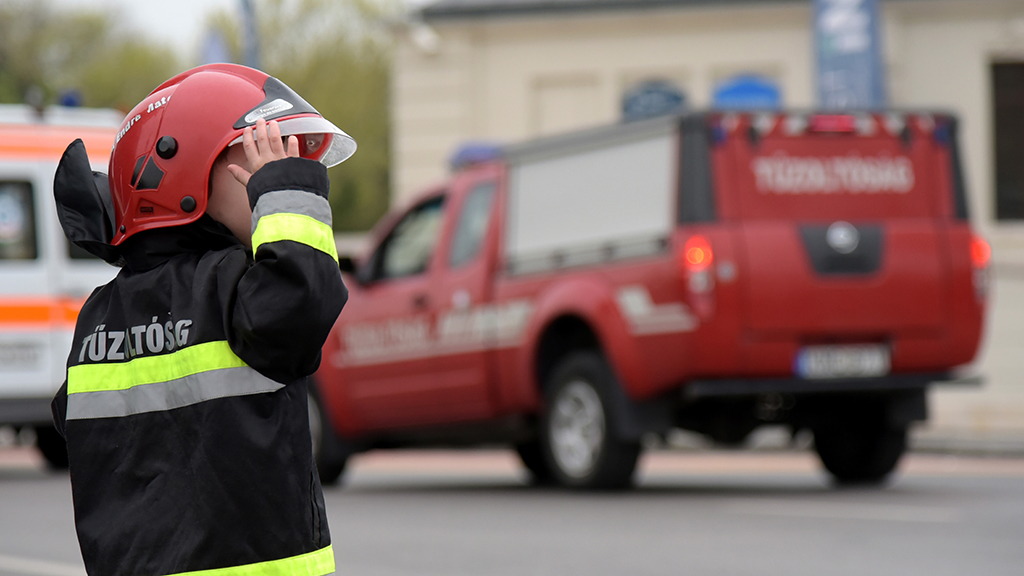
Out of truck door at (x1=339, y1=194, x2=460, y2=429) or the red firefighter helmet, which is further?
truck door at (x1=339, y1=194, x2=460, y2=429)

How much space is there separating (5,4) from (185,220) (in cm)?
4324

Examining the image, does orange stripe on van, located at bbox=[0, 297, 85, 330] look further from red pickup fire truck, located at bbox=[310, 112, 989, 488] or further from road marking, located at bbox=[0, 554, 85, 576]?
road marking, located at bbox=[0, 554, 85, 576]

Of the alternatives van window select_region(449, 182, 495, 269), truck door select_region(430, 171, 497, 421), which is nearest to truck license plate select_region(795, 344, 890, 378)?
truck door select_region(430, 171, 497, 421)

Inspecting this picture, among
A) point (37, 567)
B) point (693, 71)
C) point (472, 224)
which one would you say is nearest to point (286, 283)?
point (37, 567)

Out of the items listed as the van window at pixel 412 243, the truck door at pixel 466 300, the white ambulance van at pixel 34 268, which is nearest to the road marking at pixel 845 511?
the truck door at pixel 466 300

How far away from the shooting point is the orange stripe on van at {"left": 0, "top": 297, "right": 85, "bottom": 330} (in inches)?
479

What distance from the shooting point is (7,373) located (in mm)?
12102

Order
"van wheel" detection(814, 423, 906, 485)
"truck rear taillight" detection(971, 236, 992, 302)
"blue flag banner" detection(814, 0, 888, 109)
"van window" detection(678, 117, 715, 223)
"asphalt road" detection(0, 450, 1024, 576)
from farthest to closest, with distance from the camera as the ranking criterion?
"blue flag banner" detection(814, 0, 888, 109) → "van wheel" detection(814, 423, 906, 485) → "truck rear taillight" detection(971, 236, 992, 302) → "van window" detection(678, 117, 715, 223) → "asphalt road" detection(0, 450, 1024, 576)

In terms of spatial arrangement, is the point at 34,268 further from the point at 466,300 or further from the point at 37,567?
the point at 37,567

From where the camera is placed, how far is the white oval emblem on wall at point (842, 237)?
919cm

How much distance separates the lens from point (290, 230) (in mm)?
2418

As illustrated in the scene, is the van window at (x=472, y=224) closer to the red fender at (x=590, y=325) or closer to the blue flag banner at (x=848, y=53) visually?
the red fender at (x=590, y=325)

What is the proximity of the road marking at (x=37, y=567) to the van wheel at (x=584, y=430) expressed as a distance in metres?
3.50

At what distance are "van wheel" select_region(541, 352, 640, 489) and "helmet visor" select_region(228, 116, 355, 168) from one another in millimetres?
6652
